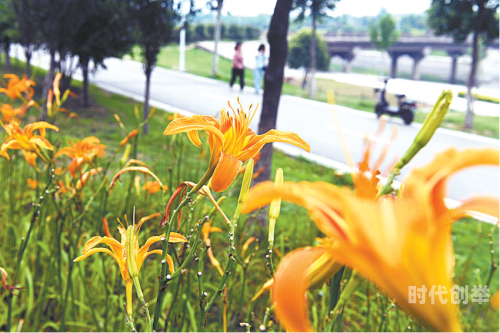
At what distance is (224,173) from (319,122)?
26.9 ft

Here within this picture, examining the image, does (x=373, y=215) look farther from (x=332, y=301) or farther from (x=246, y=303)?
(x=246, y=303)

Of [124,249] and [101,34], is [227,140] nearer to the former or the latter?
[124,249]

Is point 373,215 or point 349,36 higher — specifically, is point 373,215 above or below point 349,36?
below

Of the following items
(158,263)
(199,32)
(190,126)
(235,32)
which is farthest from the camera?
(235,32)

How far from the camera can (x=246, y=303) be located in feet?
6.84

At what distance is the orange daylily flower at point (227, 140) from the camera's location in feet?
1.96

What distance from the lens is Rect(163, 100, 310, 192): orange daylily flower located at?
1.96 ft

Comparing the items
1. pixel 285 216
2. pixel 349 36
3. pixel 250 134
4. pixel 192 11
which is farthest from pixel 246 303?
pixel 349 36

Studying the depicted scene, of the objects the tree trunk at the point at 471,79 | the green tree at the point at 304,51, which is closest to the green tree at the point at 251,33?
the green tree at the point at 304,51

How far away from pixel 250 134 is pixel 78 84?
36.1ft

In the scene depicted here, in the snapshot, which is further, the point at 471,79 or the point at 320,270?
the point at 471,79

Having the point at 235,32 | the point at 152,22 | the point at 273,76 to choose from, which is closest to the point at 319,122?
the point at 152,22

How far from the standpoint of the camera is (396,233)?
309 mm

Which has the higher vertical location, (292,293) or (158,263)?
(292,293)
